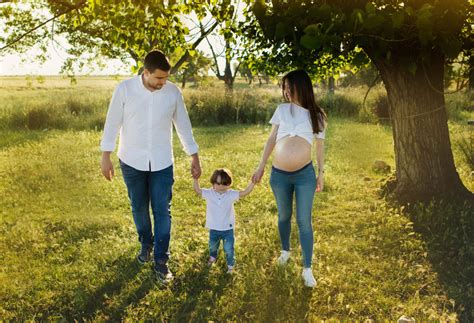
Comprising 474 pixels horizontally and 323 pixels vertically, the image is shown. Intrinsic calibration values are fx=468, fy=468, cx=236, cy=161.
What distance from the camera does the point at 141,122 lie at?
482cm

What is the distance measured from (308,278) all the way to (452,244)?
233 centimetres

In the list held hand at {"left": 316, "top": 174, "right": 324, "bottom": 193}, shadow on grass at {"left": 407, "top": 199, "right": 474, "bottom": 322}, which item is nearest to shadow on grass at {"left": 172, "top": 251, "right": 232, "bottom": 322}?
held hand at {"left": 316, "top": 174, "right": 324, "bottom": 193}

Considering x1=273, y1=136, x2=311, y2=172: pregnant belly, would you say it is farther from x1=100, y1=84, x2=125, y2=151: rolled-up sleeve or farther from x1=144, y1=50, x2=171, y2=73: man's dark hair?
x1=100, y1=84, x2=125, y2=151: rolled-up sleeve

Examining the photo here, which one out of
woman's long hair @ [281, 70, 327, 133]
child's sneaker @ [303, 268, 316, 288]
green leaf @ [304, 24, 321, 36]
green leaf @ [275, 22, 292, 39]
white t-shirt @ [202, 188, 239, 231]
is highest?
green leaf @ [275, 22, 292, 39]

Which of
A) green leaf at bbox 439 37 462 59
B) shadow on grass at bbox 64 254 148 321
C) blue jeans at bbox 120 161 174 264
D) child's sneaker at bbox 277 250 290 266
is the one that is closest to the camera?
shadow on grass at bbox 64 254 148 321

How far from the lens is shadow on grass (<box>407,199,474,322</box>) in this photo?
16.0 ft

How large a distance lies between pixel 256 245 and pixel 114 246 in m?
1.86

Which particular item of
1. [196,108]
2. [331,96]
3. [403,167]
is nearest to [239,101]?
[196,108]

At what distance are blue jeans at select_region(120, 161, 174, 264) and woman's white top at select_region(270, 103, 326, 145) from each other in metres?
1.30

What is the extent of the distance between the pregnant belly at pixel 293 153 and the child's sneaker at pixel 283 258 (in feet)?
3.76

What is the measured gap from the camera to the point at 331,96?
78.9 feet

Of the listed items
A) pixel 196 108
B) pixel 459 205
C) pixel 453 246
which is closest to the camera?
pixel 453 246

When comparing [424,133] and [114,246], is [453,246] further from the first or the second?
[114,246]

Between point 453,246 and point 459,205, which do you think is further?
point 459,205
